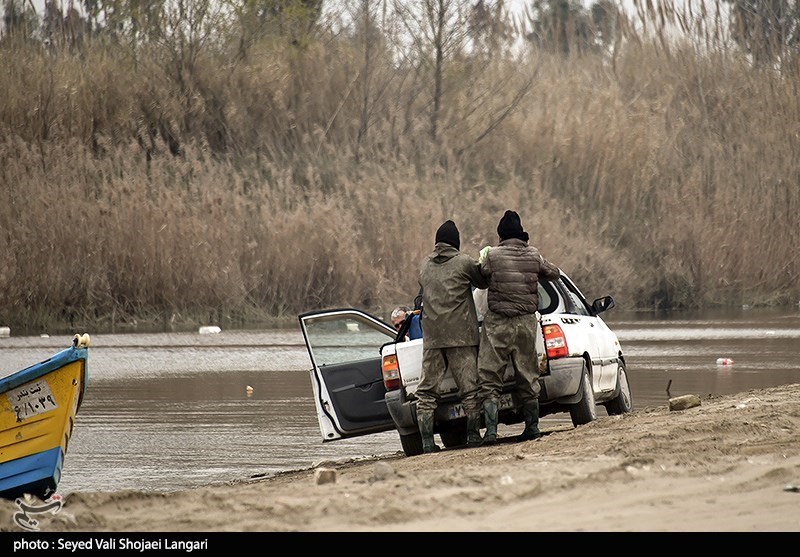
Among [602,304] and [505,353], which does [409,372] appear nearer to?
[505,353]

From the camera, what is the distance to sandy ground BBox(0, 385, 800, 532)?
248 inches

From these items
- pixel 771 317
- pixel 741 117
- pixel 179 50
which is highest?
pixel 179 50

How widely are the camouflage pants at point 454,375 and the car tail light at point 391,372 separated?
354 mm

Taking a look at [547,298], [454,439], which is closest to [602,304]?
[547,298]

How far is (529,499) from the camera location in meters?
6.86

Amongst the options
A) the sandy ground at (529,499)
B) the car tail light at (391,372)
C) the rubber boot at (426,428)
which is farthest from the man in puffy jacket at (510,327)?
the sandy ground at (529,499)

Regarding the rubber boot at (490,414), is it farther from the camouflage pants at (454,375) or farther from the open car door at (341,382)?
the open car door at (341,382)

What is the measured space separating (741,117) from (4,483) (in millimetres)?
34687

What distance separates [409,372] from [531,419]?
3.31ft

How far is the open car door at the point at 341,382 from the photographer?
11.0m

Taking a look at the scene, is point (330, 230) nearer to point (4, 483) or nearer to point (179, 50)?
point (179, 50)

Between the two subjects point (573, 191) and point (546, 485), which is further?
point (573, 191)
